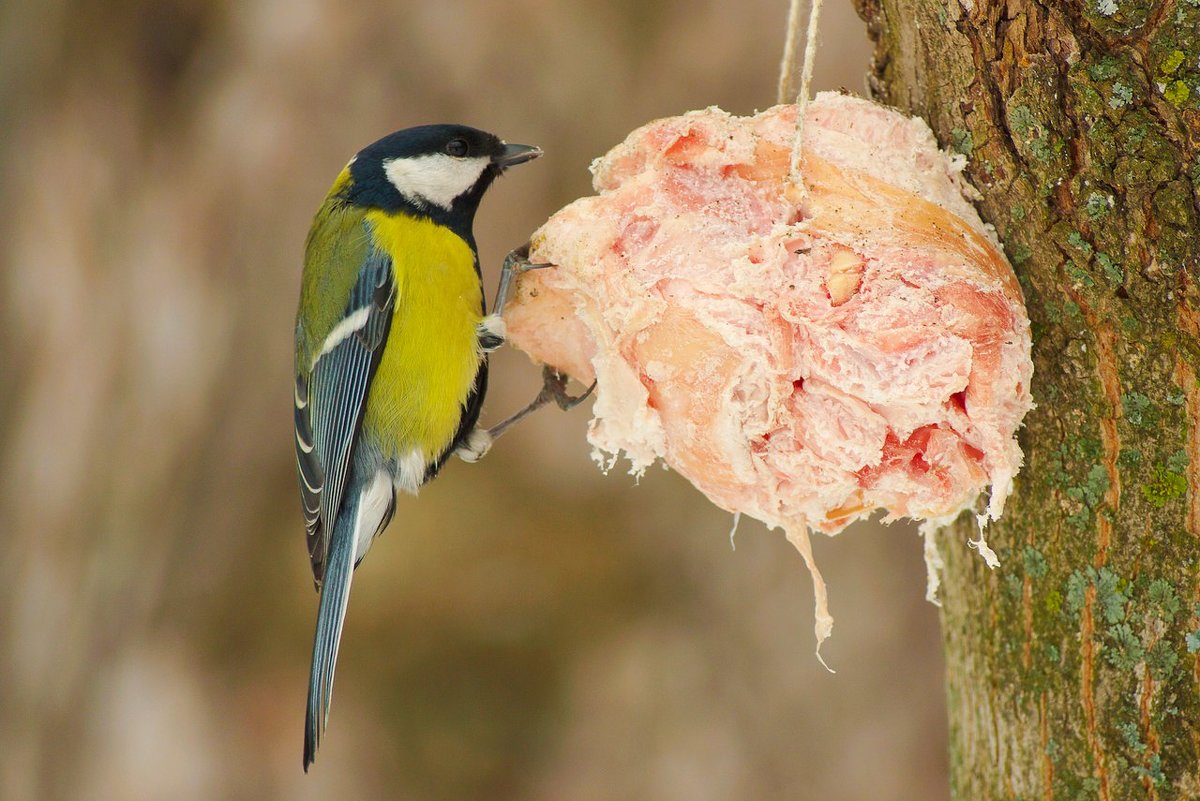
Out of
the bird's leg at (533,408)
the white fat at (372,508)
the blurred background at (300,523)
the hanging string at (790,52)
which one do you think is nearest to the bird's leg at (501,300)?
the bird's leg at (533,408)

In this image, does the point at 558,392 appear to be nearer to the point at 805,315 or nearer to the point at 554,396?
the point at 554,396

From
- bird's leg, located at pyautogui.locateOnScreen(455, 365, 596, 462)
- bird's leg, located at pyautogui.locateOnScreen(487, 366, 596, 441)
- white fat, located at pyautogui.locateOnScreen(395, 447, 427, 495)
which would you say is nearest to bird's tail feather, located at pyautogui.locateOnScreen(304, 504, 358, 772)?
white fat, located at pyautogui.locateOnScreen(395, 447, 427, 495)

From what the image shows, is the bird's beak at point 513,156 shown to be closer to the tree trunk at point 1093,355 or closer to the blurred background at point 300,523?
the blurred background at point 300,523

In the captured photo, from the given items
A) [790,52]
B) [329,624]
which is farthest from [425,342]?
[790,52]

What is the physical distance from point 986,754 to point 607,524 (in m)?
1.45

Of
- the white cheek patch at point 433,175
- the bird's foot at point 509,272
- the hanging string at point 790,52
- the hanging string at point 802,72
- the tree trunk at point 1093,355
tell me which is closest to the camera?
the tree trunk at point 1093,355

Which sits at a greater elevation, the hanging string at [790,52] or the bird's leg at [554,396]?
the hanging string at [790,52]

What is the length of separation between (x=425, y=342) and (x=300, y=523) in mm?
944

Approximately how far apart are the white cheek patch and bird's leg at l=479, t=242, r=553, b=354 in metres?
0.35

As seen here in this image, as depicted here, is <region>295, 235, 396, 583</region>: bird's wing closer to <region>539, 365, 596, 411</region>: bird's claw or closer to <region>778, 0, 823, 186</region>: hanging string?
<region>539, 365, 596, 411</region>: bird's claw

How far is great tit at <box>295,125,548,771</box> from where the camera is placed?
2.06 m

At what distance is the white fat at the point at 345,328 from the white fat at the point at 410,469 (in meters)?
0.26

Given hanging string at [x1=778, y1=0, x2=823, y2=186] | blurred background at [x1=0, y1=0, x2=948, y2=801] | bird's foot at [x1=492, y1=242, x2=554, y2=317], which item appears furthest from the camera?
blurred background at [x1=0, y1=0, x2=948, y2=801]

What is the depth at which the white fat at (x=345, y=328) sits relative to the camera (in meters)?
2.09
